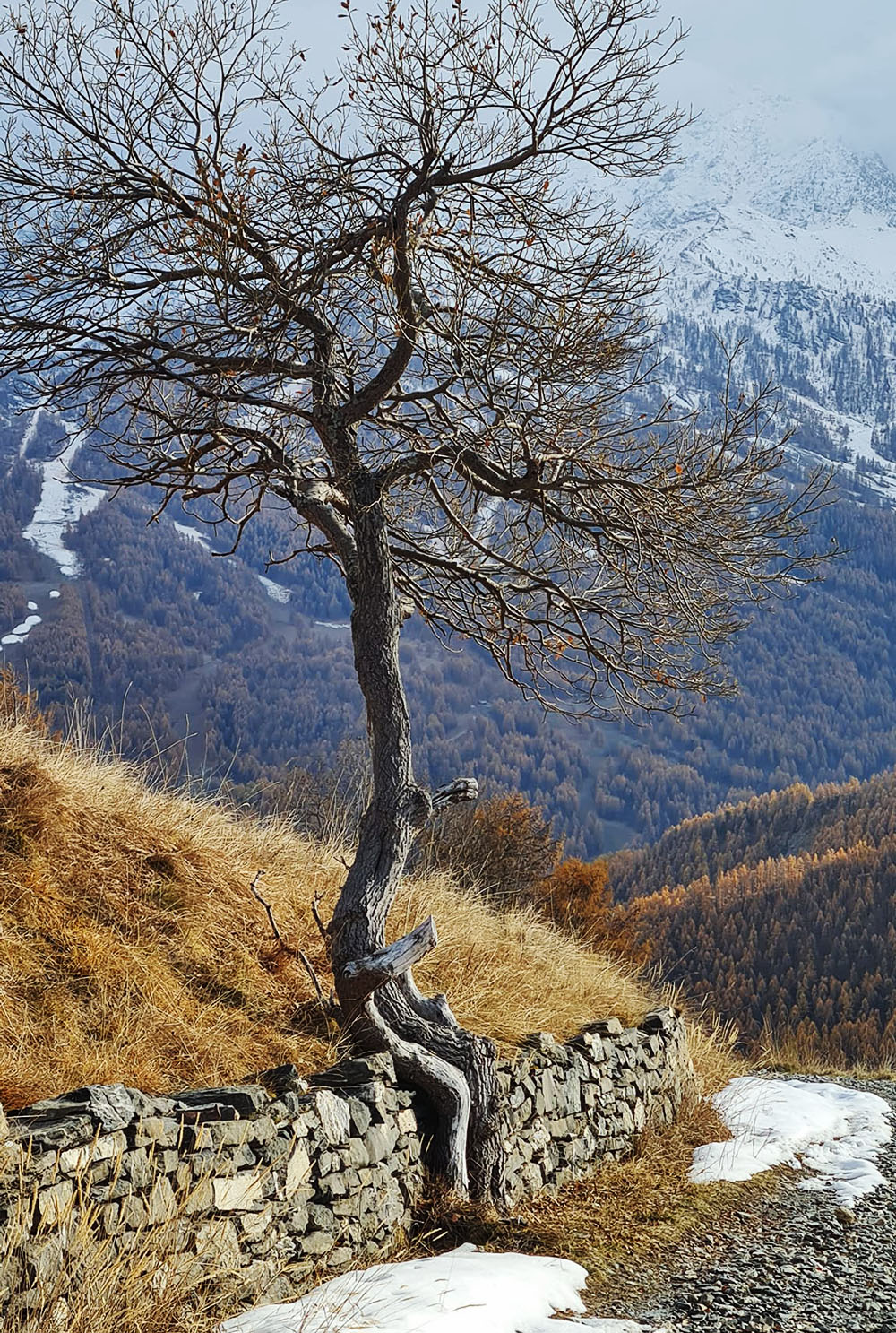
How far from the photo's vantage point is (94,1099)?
3.77 meters

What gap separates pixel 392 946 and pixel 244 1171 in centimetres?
166

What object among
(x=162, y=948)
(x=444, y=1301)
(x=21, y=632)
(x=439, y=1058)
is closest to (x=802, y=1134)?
(x=439, y=1058)

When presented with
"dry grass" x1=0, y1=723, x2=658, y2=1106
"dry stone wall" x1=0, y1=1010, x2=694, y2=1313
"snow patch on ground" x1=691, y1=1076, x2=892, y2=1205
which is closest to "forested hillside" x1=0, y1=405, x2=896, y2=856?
"snow patch on ground" x1=691, y1=1076, x2=892, y2=1205

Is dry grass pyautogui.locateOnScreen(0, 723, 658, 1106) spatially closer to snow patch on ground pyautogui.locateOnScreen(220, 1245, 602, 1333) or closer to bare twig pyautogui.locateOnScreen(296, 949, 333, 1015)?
bare twig pyautogui.locateOnScreen(296, 949, 333, 1015)

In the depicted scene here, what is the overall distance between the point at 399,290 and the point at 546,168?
1.66 m

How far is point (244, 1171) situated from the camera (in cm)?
420

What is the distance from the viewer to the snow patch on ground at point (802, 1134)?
24.6 feet

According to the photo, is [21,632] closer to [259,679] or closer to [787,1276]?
[259,679]

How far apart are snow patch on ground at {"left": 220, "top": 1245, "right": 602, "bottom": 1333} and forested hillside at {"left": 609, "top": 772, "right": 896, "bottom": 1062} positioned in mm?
31605

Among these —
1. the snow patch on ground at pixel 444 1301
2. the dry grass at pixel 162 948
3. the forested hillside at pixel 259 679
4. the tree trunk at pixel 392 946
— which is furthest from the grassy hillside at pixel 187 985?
the forested hillside at pixel 259 679

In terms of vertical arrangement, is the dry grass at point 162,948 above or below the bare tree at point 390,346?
below

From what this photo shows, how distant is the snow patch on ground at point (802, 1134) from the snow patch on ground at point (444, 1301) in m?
2.76

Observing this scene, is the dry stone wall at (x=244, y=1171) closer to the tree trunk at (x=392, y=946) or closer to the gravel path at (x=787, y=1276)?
the tree trunk at (x=392, y=946)

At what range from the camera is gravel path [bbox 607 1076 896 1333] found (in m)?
4.68
